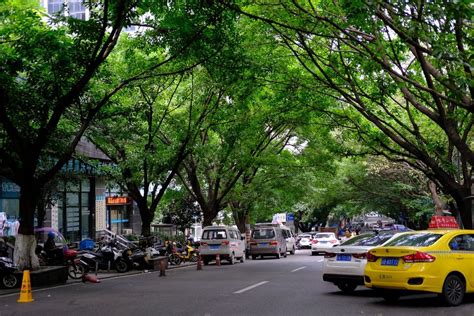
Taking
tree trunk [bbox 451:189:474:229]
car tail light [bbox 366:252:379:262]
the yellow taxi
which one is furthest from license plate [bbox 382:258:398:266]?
tree trunk [bbox 451:189:474:229]

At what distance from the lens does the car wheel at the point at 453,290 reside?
10492 millimetres

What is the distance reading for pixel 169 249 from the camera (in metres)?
26.5

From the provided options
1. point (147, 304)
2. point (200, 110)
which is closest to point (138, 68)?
point (200, 110)

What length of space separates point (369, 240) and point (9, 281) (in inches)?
380

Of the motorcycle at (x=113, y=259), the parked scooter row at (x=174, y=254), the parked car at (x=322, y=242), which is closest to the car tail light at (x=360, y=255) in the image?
the motorcycle at (x=113, y=259)

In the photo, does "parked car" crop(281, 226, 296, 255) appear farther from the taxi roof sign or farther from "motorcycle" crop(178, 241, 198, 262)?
the taxi roof sign

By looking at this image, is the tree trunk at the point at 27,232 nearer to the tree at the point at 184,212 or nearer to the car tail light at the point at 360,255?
the car tail light at the point at 360,255

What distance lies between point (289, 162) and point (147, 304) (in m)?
21.3

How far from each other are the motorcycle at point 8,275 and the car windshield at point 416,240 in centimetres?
1001

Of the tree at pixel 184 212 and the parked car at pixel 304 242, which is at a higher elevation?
the tree at pixel 184 212

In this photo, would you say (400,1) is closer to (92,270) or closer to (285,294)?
(285,294)

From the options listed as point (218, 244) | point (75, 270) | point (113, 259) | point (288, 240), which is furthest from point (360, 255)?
point (288, 240)

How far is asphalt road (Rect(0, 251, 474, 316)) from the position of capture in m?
10.3

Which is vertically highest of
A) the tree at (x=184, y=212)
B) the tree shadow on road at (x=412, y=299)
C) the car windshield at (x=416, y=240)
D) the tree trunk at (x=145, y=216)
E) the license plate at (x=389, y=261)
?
the tree at (x=184, y=212)
